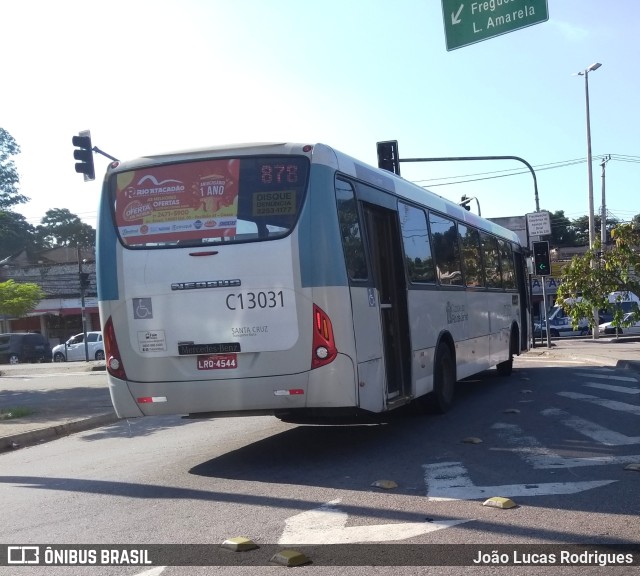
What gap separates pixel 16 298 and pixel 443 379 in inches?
979

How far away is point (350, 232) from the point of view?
841cm

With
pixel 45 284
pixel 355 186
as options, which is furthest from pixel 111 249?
pixel 45 284

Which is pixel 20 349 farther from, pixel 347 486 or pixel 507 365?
pixel 347 486

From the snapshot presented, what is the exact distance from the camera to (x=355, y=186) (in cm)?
881

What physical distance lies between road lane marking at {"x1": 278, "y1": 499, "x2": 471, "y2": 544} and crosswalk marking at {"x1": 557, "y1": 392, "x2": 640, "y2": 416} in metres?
6.06

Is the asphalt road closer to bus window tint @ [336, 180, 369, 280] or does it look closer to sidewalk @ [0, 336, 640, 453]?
sidewalk @ [0, 336, 640, 453]

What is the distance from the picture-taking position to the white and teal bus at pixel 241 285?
7840 mm

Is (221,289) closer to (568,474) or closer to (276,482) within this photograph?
(276,482)

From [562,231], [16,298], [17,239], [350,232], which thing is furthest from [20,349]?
[562,231]

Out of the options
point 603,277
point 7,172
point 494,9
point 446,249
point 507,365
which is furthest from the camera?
point 7,172

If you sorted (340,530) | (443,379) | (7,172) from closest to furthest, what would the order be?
(340,530), (443,379), (7,172)

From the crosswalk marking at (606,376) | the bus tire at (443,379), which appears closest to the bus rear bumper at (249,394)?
the bus tire at (443,379)

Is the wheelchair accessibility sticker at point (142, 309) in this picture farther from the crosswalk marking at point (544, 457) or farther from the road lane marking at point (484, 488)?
the crosswalk marking at point (544, 457)

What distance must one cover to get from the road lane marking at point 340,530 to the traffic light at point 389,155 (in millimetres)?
16263
